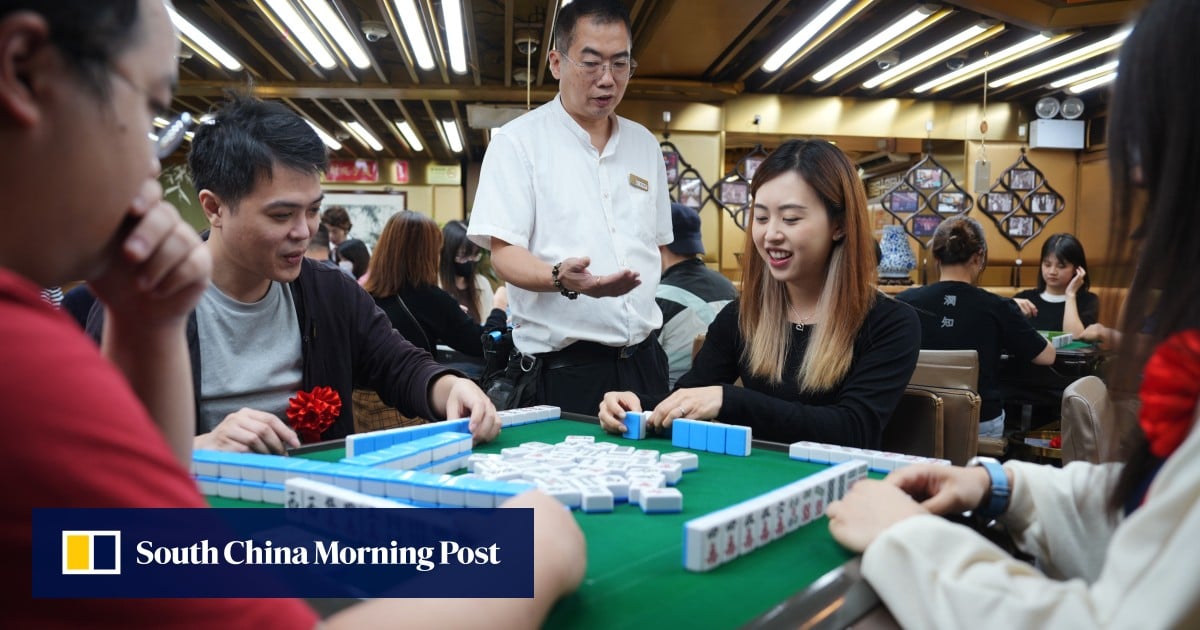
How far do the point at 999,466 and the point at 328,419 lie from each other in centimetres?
144

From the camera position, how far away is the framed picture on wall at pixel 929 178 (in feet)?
27.3

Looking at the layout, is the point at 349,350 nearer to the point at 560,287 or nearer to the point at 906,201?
the point at 560,287

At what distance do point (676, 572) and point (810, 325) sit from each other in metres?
1.41

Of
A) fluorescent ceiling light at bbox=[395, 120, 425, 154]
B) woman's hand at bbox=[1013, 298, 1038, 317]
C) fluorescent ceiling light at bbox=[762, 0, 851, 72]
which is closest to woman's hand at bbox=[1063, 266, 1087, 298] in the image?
woman's hand at bbox=[1013, 298, 1038, 317]

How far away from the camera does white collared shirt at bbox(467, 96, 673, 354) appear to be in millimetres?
2545

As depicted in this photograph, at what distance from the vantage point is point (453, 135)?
39.9 feet

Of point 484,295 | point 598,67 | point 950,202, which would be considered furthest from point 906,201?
point 598,67

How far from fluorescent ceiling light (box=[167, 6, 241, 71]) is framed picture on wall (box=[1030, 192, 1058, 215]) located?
862 cm

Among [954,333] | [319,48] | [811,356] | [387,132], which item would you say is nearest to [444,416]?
[811,356]

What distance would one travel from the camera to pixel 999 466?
123 centimetres

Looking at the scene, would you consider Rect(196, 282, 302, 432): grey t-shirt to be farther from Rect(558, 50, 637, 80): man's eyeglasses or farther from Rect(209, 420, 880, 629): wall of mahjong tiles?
Rect(558, 50, 637, 80): man's eyeglasses

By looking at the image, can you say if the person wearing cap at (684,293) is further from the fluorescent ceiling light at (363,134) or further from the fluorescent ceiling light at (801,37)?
the fluorescent ceiling light at (363,134)

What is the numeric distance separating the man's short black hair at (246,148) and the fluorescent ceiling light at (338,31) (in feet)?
14.5

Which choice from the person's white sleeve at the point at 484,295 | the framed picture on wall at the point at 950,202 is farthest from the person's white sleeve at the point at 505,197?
the framed picture on wall at the point at 950,202
